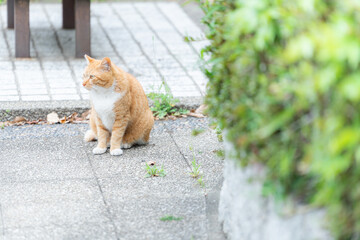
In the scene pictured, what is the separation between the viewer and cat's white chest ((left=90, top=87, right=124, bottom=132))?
4.70m

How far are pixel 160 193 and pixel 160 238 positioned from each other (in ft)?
2.16

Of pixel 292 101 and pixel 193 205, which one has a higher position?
pixel 292 101

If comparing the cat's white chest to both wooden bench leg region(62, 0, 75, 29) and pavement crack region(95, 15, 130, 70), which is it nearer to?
pavement crack region(95, 15, 130, 70)

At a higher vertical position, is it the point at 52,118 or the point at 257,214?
the point at 257,214

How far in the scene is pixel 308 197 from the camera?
2.38 meters

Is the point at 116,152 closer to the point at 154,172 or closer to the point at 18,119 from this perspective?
the point at 154,172

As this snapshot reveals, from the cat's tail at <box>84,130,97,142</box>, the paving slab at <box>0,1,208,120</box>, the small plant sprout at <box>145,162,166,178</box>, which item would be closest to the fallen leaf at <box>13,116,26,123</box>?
the paving slab at <box>0,1,208,120</box>

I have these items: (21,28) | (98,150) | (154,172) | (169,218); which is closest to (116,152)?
(98,150)

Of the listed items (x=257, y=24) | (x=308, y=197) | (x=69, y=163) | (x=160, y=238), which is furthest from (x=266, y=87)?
(x=69, y=163)

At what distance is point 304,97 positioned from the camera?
2027mm

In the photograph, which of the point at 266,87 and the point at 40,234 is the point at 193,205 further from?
the point at 266,87

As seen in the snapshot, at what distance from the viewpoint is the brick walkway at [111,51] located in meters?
6.09

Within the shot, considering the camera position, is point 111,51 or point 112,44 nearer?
point 111,51

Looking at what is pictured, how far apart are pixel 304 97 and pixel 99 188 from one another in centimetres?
238
